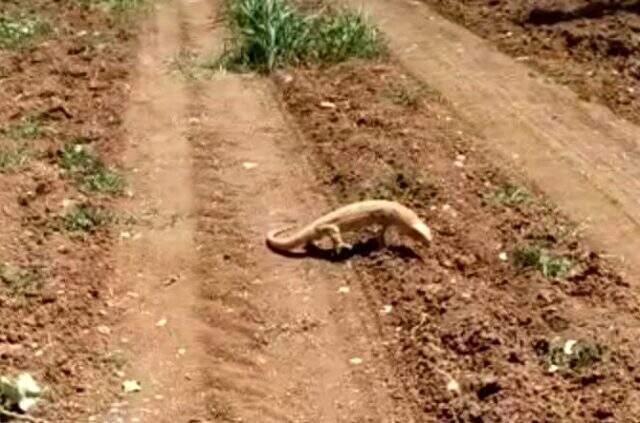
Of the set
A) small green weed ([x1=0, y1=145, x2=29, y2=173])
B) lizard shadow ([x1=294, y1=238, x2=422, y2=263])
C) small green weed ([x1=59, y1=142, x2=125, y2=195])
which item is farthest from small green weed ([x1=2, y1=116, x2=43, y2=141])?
lizard shadow ([x1=294, y1=238, x2=422, y2=263])

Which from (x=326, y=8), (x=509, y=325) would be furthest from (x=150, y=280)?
(x=326, y=8)

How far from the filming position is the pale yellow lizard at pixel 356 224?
24.5 feet

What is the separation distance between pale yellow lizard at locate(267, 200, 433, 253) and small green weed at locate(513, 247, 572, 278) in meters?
0.47

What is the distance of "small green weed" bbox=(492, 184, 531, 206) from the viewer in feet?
26.5

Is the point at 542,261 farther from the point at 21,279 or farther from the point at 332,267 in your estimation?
the point at 21,279

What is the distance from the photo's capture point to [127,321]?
22.8 ft

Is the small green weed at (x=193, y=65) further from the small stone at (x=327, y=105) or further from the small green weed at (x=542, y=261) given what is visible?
the small green weed at (x=542, y=261)

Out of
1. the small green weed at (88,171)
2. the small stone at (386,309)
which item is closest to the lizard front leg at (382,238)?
the small stone at (386,309)

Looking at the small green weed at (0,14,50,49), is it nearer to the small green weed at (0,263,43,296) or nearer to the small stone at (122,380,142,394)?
the small green weed at (0,263,43,296)

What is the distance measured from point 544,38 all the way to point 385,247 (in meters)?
4.23

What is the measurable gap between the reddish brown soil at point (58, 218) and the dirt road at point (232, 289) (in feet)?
0.57

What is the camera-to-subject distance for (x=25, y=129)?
954cm

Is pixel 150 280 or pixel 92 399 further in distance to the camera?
pixel 150 280

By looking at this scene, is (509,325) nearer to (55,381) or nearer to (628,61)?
(55,381)
